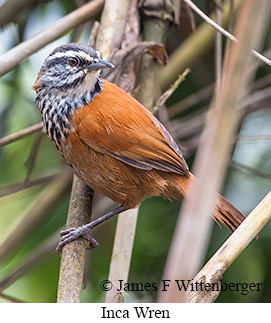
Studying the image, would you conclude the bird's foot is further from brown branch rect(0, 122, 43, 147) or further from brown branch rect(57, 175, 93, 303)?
brown branch rect(0, 122, 43, 147)

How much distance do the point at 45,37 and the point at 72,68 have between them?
24cm

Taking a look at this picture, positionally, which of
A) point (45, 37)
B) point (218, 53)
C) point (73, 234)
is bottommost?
point (73, 234)

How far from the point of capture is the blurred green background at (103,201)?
117 inches

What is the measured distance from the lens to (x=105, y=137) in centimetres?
258

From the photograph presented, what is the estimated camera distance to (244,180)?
337cm

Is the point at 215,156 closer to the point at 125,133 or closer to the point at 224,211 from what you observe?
the point at 125,133

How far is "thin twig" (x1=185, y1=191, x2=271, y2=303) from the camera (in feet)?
5.44

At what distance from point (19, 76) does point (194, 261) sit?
2.92m

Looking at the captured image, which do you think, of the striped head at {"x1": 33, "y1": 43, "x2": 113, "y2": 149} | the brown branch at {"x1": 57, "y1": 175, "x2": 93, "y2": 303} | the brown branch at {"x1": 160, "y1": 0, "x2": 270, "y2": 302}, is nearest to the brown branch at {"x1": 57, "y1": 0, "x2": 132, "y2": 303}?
the brown branch at {"x1": 57, "y1": 175, "x2": 93, "y2": 303}

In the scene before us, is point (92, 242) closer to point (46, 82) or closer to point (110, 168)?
point (110, 168)

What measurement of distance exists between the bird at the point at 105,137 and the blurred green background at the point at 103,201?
0.37 m

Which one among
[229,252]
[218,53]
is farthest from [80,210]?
[218,53]

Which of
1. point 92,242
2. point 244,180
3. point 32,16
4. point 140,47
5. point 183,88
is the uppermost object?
point 32,16

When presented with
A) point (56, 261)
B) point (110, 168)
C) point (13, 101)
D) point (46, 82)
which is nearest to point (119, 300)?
point (110, 168)
